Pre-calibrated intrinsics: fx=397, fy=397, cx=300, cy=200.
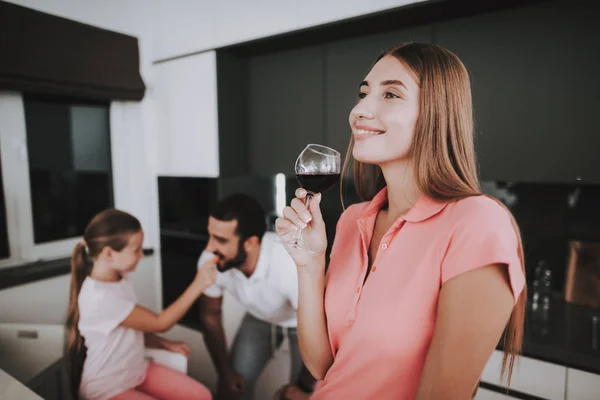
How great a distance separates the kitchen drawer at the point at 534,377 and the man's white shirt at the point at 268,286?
66 cm

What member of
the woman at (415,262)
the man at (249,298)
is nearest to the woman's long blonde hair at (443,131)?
the woman at (415,262)

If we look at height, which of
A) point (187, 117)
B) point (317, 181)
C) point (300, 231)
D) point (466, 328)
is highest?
point (187, 117)

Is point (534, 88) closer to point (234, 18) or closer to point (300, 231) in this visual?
point (300, 231)

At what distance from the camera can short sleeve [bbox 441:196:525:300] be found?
613mm

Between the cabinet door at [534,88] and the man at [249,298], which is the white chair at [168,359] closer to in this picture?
the man at [249,298]

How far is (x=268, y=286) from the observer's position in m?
1.56

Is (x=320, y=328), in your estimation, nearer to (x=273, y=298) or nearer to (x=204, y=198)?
(x=273, y=298)

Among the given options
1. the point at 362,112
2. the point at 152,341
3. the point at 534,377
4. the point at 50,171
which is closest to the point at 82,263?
the point at 152,341

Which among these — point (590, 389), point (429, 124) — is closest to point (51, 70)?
point (429, 124)

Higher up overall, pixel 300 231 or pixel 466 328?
pixel 300 231

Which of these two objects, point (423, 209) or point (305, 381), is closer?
point (423, 209)

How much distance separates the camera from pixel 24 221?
5.36 feet

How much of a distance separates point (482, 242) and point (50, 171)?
1770 mm

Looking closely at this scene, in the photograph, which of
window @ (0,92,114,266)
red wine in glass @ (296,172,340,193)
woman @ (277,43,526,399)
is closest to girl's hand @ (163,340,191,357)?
window @ (0,92,114,266)
